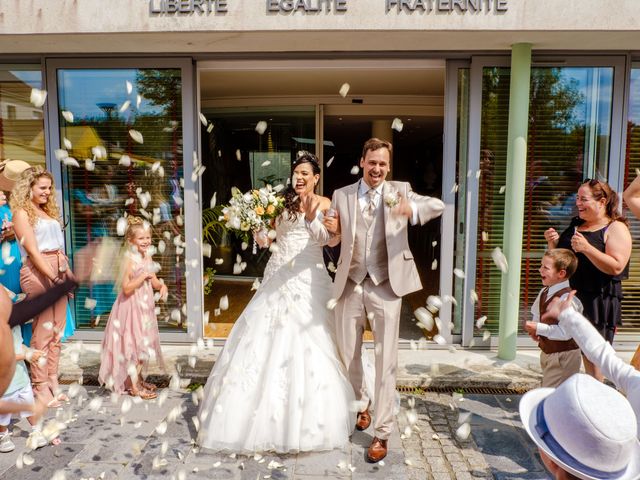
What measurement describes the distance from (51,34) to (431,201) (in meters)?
4.13

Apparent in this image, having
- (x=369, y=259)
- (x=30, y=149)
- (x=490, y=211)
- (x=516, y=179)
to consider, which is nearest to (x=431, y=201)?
(x=369, y=259)

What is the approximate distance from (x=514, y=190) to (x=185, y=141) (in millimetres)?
3700

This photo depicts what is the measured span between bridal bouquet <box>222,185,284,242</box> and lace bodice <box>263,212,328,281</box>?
106 millimetres

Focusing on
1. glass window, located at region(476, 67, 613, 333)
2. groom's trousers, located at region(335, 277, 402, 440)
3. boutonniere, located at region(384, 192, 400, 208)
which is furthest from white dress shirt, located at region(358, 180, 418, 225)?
glass window, located at region(476, 67, 613, 333)

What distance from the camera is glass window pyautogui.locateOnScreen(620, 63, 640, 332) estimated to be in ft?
19.7

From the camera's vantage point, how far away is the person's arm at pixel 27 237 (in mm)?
4293

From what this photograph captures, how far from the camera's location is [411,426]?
4320 millimetres

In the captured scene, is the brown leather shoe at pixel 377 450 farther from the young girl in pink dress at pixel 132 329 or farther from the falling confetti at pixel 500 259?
the falling confetti at pixel 500 259

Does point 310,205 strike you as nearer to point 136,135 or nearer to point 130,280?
point 130,280

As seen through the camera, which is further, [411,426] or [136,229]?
[136,229]

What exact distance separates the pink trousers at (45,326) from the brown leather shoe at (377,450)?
274cm

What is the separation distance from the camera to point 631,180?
607cm

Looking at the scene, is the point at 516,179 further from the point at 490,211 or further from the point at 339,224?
the point at 339,224

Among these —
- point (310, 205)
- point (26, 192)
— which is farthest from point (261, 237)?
point (26, 192)
